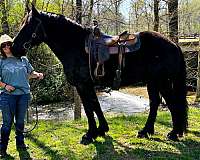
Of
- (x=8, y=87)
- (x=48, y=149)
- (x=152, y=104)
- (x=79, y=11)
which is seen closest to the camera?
(x=8, y=87)

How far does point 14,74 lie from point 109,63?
143 cm

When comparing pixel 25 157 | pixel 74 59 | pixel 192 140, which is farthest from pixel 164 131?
pixel 25 157

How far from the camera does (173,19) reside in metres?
12.0

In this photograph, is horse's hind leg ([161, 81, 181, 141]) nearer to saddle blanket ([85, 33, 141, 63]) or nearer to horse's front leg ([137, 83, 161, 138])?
horse's front leg ([137, 83, 161, 138])

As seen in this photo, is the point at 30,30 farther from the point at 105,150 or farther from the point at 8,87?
the point at 105,150

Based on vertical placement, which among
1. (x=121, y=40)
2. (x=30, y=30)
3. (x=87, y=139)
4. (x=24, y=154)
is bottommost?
(x=24, y=154)

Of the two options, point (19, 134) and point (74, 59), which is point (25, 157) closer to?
point (19, 134)

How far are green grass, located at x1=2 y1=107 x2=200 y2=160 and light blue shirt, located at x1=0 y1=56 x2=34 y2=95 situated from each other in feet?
3.16

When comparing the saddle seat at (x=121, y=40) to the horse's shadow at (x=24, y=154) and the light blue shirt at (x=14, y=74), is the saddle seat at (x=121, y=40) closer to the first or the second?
the light blue shirt at (x=14, y=74)

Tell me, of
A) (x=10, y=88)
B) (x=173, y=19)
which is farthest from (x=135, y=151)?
(x=173, y=19)

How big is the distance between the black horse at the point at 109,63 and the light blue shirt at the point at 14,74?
1.16 ft

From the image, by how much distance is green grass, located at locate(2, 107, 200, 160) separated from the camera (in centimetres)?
461

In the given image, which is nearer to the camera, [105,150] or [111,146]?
[105,150]

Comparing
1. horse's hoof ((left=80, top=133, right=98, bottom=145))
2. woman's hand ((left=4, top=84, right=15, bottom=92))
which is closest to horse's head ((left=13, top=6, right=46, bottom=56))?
woman's hand ((left=4, top=84, right=15, bottom=92))
